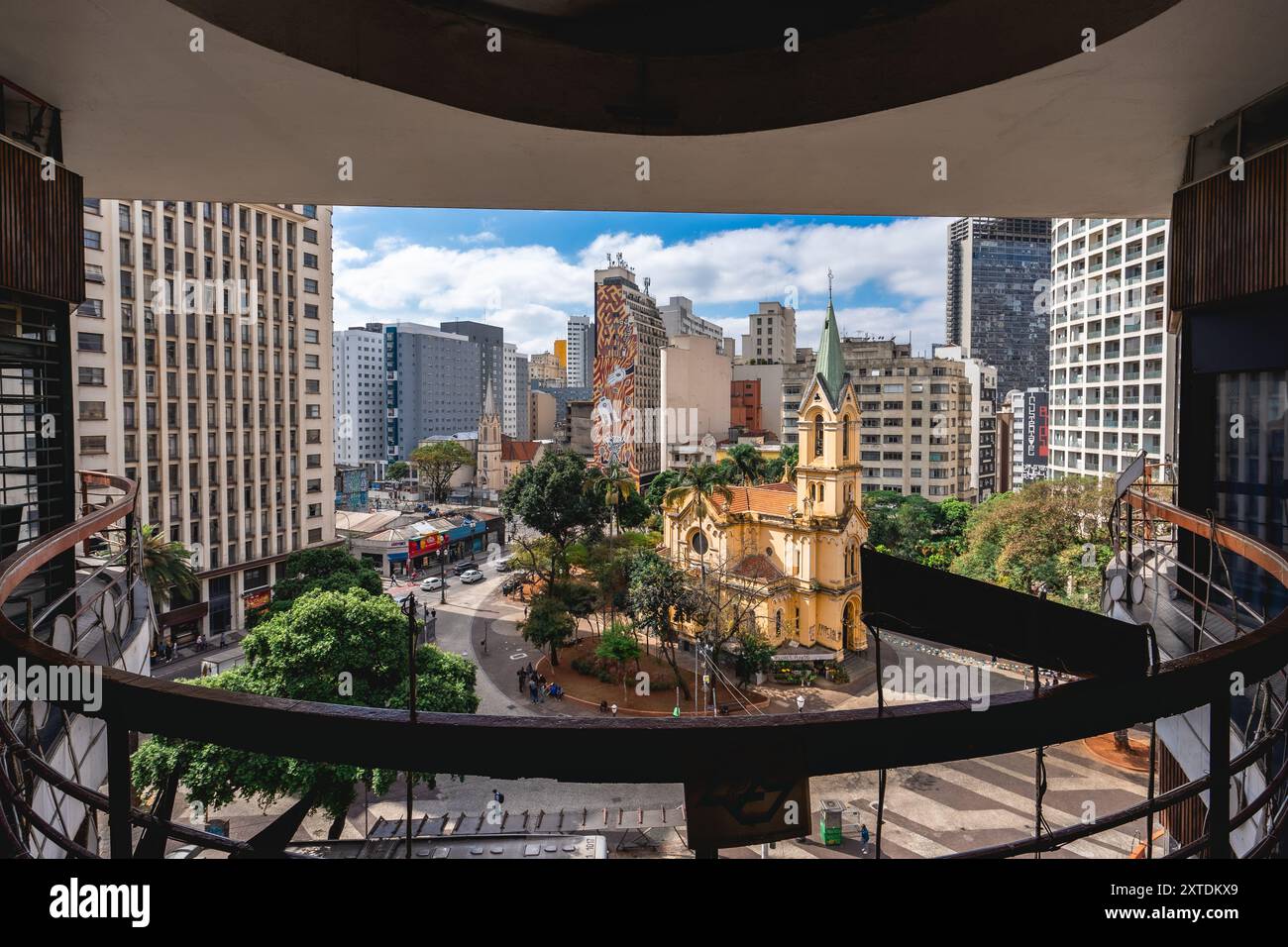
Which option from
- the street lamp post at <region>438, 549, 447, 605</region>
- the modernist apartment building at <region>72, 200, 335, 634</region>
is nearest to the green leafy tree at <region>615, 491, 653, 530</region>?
the street lamp post at <region>438, 549, 447, 605</region>

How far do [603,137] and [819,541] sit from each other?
1772 centimetres

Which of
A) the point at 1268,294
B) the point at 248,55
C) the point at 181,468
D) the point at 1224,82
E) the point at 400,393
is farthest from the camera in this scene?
the point at 400,393

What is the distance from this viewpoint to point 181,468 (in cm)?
2106

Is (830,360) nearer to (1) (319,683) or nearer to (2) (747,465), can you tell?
(2) (747,465)

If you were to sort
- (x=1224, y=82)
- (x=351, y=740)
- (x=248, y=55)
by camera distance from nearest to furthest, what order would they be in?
(x=351, y=740) < (x=248, y=55) < (x=1224, y=82)

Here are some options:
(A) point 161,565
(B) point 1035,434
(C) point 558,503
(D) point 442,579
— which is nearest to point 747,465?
(C) point 558,503

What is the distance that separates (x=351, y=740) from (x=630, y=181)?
5.22 metres

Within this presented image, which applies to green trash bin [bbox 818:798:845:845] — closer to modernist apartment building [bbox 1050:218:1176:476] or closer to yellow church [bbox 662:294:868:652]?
yellow church [bbox 662:294:868:652]

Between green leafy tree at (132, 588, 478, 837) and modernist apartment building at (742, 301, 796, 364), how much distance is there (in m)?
66.8

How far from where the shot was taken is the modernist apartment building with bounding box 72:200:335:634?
63.7 feet

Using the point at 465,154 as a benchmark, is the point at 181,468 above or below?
below
